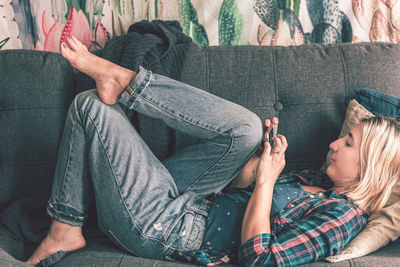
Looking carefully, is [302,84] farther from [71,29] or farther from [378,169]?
[71,29]

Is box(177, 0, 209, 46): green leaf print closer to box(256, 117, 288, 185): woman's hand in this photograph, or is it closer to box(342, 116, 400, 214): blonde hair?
box(256, 117, 288, 185): woman's hand

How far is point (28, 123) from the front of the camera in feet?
4.25

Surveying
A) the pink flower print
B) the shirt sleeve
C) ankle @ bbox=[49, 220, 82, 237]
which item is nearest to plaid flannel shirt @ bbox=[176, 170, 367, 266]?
the shirt sleeve

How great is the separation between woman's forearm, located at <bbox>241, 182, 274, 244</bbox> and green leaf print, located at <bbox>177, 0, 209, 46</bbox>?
889 millimetres

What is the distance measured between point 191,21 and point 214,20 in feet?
0.35

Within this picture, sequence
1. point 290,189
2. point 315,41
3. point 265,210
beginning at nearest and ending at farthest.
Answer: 1. point 265,210
2. point 290,189
3. point 315,41

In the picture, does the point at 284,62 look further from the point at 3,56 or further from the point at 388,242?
the point at 3,56

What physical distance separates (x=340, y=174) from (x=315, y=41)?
2.43 feet

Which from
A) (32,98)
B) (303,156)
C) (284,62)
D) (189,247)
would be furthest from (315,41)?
(32,98)

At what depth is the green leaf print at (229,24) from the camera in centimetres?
161

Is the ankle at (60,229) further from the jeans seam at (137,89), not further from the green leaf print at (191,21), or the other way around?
the green leaf print at (191,21)

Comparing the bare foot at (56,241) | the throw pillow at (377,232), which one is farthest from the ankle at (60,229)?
the throw pillow at (377,232)

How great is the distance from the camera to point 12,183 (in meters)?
1.31

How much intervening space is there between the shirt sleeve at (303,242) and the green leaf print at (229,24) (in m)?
0.96
